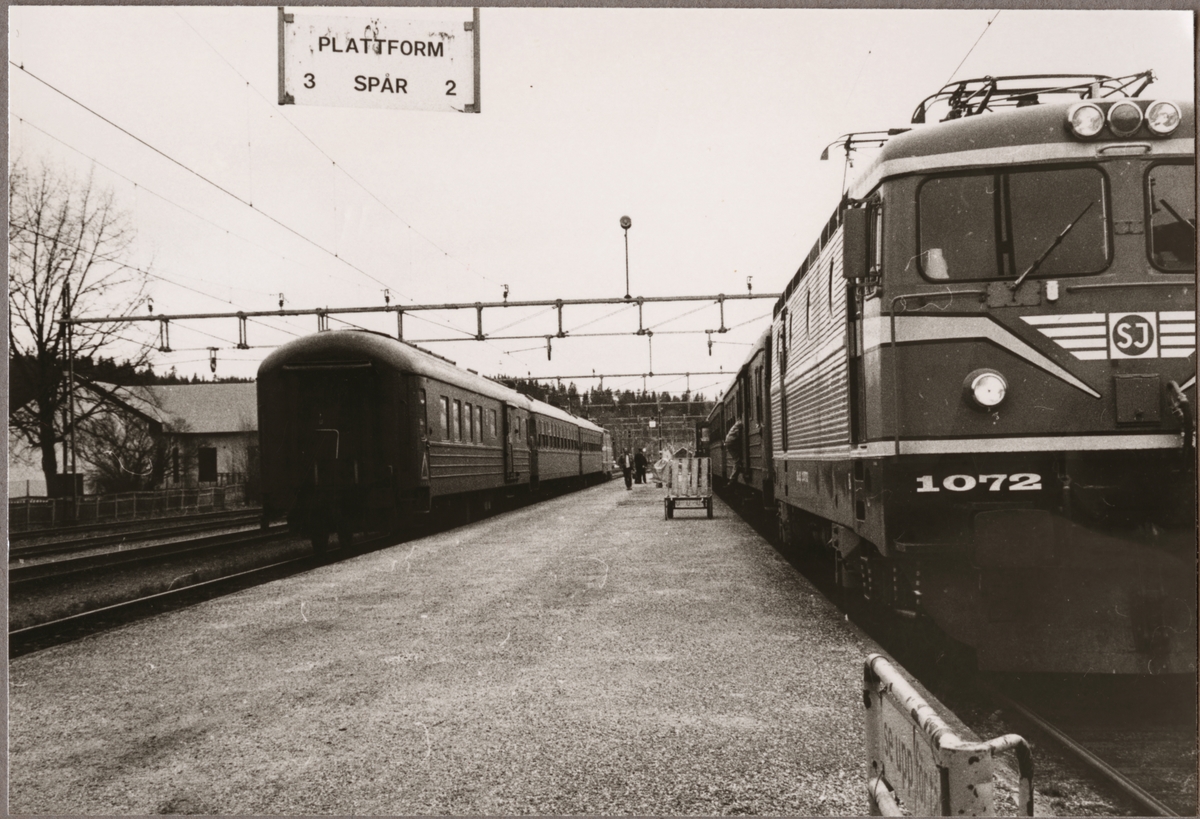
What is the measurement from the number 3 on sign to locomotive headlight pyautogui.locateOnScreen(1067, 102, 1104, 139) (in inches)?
73.8

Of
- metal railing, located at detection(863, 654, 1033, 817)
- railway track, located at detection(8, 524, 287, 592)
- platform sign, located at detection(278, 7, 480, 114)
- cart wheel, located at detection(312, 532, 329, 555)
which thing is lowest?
railway track, located at detection(8, 524, 287, 592)

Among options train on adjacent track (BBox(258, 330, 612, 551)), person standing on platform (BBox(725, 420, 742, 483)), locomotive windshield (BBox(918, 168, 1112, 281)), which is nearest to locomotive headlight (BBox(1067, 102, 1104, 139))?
locomotive windshield (BBox(918, 168, 1112, 281))

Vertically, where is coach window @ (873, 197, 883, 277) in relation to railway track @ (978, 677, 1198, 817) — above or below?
above

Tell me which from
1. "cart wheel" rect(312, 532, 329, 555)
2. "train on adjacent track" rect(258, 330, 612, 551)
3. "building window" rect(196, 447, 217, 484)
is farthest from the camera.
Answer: "building window" rect(196, 447, 217, 484)

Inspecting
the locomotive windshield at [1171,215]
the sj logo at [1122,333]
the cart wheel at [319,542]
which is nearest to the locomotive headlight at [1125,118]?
the locomotive windshield at [1171,215]

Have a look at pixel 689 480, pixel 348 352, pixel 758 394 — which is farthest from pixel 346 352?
pixel 689 480

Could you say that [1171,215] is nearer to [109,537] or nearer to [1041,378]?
[1041,378]

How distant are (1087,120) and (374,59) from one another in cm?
390

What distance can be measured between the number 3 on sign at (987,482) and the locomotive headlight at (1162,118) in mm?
1944

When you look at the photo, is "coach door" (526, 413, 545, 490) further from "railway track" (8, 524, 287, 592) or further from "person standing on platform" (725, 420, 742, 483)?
"railway track" (8, 524, 287, 592)

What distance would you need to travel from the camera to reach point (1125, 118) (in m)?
5.00

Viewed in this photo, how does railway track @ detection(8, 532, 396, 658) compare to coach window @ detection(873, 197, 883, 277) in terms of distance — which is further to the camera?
railway track @ detection(8, 532, 396, 658)

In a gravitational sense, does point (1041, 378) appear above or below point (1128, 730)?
above

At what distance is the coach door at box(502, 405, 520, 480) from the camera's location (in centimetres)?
2286
